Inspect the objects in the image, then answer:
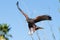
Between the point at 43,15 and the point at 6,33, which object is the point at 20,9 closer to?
the point at 43,15

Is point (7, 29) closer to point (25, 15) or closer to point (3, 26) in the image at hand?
point (3, 26)

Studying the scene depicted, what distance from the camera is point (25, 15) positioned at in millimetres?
3584

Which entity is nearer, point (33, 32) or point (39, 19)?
point (33, 32)

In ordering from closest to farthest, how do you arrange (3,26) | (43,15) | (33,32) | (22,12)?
(33,32)
(22,12)
(43,15)
(3,26)

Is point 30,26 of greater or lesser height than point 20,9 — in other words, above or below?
below

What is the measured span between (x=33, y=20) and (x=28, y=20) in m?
0.09

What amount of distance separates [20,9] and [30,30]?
0.44 m

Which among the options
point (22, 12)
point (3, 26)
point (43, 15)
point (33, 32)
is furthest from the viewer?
point (3, 26)

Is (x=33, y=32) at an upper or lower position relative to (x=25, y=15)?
lower

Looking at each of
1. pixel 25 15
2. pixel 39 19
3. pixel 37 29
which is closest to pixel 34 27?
pixel 37 29

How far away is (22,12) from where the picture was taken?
11.5 feet

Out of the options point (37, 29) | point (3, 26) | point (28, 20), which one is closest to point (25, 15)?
point (28, 20)

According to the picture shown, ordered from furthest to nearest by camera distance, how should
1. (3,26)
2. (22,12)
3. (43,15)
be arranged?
(3,26) < (43,15) < (22,12)

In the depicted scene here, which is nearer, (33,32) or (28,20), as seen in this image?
(33,32)
